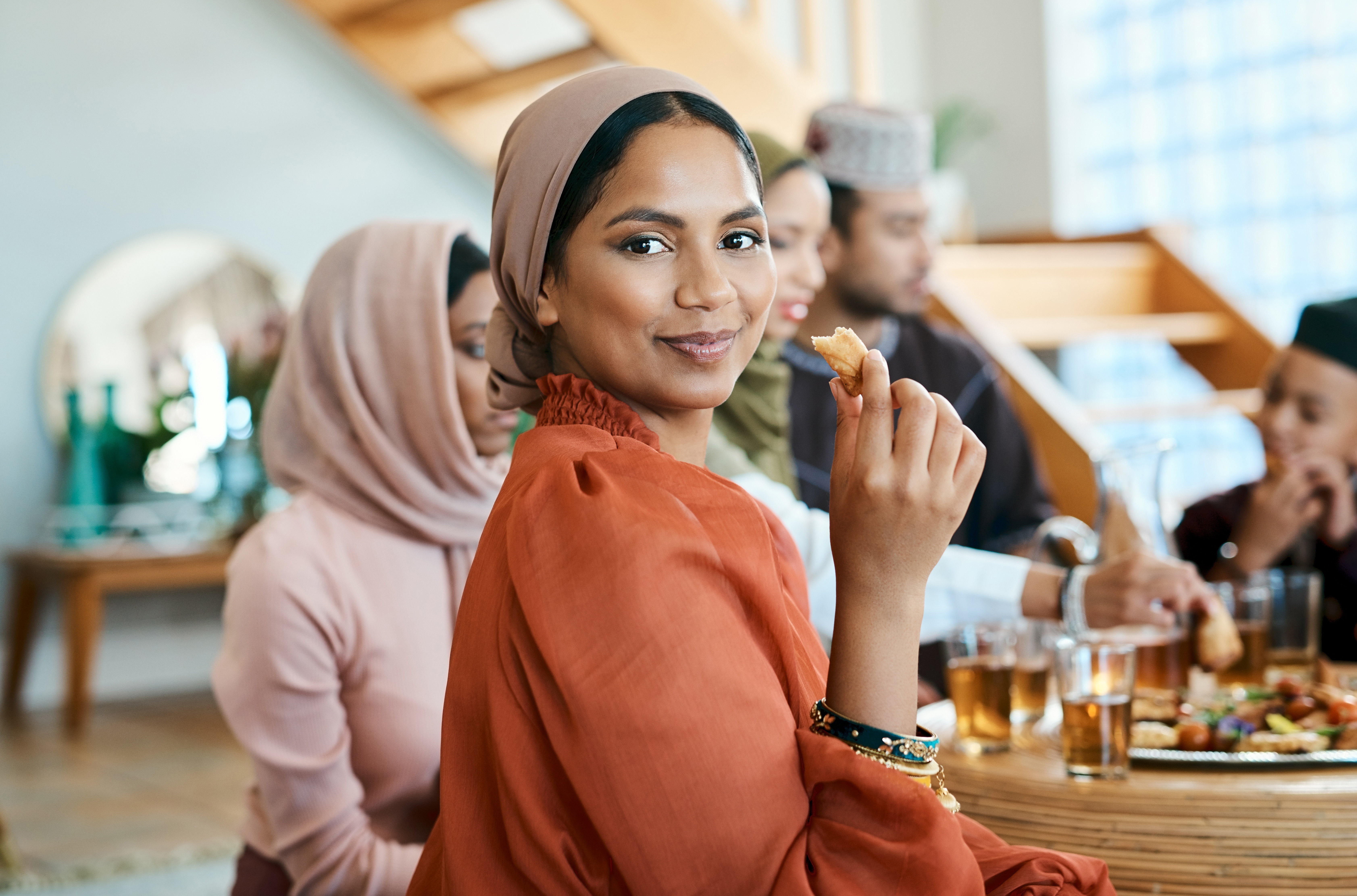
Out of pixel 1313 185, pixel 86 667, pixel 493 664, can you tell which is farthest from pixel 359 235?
pixel 1313 185

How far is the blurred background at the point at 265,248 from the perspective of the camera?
12.2ft

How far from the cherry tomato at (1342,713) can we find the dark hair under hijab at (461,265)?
3.29 feet

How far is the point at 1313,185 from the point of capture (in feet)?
18.4

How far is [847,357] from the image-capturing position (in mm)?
800

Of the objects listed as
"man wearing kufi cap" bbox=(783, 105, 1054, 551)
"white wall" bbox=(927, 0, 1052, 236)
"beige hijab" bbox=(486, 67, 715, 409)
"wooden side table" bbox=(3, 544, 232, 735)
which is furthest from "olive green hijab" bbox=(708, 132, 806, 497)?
"white wall" bbox=(927, 0, 1052, 236)

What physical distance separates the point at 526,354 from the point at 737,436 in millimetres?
1090

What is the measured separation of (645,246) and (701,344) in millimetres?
71

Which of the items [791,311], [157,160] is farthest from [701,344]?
[157,160]

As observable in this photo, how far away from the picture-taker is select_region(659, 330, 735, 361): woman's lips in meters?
0.81

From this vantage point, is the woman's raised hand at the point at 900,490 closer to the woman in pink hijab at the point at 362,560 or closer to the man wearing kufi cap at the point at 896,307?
the woman in pink hijab at the point at 362,560

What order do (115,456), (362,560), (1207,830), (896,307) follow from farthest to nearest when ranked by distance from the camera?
(115,456), (896,307), (362,560), (1207,830)

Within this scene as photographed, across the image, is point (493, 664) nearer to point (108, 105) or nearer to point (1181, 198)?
point (108, 105)

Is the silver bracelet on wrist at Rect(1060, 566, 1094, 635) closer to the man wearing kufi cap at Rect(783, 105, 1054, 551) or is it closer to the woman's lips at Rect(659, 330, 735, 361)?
the woman's lips at Rect(659, 330, 735, 361)

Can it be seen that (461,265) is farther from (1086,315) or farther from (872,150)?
(1086,315)
